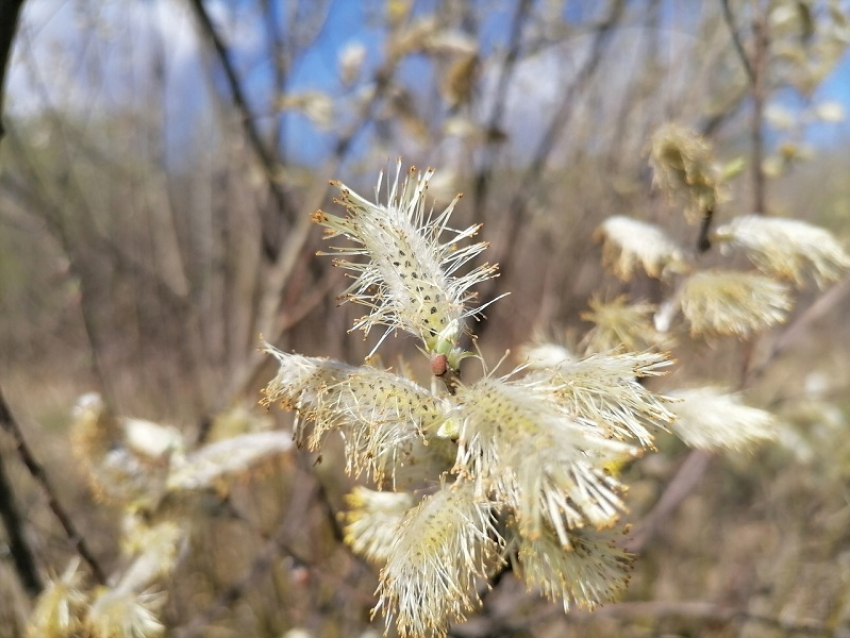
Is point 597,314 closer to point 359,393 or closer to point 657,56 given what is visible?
point 359,393

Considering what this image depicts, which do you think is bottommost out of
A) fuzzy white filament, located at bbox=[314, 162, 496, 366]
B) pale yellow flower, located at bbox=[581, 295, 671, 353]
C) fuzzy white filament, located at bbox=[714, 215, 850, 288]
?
pale yellow flower, located at bbox=[581, 295, 671, 353]

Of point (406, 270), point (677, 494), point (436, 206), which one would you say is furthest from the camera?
point (436, 206)

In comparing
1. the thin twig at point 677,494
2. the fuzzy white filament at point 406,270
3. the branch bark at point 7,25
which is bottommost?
the thin twig at point 677,494

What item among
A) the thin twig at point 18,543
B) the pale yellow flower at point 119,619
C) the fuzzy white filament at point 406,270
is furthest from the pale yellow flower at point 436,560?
the thin twig at point 18,543

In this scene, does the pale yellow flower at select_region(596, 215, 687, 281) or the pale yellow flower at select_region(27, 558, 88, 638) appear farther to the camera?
the pale yellow flower at select_region(596, 215, 687, 281)

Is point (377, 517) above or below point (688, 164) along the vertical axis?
below

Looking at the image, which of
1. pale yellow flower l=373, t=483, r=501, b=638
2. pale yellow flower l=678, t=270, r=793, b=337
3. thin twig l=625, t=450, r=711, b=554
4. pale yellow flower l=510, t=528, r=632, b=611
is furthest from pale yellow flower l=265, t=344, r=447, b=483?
thin twig l=625, t=450, r=711, b=554

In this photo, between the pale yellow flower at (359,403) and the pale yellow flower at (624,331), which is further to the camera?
the pale yellow flower at (624,331)

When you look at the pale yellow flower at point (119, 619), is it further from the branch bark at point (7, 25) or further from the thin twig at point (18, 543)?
the branch bark at point (7, 25)

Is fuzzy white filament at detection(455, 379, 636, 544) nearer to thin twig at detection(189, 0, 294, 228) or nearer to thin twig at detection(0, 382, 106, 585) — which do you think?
thin twig at detection(0, 382, 106, 585)

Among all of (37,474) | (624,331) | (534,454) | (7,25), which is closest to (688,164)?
(624,331)

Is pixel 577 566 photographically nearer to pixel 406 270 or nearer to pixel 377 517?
pixel 377 517

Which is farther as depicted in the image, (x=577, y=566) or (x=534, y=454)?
(x=577, y=566)
